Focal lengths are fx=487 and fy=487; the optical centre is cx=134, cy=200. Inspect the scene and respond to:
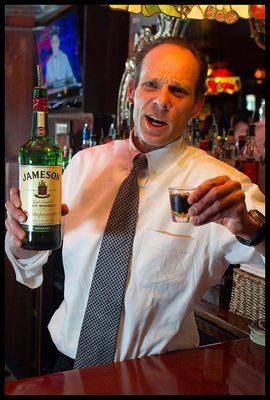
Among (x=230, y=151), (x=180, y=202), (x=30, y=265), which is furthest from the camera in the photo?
(x=230, y=151)

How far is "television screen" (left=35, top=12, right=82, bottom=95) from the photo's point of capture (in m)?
4.54

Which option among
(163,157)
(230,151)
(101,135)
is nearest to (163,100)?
(163,157)

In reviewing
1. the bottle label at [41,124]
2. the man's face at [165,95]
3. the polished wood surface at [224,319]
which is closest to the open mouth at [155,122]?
the man's face at [165,95]

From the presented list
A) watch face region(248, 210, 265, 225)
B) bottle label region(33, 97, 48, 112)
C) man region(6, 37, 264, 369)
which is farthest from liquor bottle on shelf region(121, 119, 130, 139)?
watch face region(248, 210, 265, 225)

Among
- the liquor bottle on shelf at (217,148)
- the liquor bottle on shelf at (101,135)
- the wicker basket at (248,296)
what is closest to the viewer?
the wicker basket at (248,296)

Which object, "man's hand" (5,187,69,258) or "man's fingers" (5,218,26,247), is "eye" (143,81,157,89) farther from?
"man's fingers" (5,218,26,247)

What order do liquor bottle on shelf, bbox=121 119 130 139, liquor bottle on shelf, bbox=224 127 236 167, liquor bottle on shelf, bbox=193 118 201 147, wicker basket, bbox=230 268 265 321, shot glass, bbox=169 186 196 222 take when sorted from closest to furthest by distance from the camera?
shot glass, bbox=169 186 196 222 < wicker basket, bbox=230 268 265 321 < liquor bottle on shelf, bbox=224 127 236 167 < liquor bottle on shelf, bbox=193 118 201 147 < liquor bottle on shelf, bbox=121 119 130 139

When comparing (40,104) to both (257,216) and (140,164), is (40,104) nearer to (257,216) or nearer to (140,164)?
(140,164)

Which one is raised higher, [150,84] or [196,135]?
[150,84]

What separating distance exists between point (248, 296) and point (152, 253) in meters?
0.61

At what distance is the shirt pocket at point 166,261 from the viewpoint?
60.6 inches

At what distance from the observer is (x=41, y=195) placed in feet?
4.65

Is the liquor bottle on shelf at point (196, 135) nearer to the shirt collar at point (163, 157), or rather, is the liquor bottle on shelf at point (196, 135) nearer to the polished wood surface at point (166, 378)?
the shirt collar at point (163, 157)

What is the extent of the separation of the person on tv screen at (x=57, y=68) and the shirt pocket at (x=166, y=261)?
3331 millimetres
